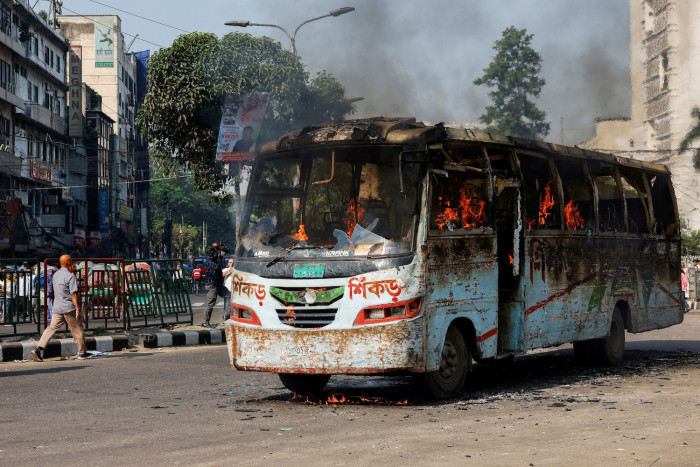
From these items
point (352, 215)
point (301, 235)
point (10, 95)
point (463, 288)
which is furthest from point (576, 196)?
point (10, 95)

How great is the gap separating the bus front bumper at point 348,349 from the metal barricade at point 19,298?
8.90 metres

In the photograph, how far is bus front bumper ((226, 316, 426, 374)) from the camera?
8828 millimetres

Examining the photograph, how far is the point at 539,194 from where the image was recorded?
36.8 feet

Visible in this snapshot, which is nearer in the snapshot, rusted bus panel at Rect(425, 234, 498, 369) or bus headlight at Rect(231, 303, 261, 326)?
rusted bus panel at Rect(425, 234, 498, 369)

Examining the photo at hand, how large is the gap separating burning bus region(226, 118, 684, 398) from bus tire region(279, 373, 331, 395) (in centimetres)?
2

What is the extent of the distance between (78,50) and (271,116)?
162 ft

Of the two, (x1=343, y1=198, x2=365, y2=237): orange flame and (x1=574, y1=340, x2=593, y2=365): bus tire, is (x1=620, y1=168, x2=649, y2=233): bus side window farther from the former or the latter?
(x1=343, y1=198, x2=365, y2=237): orange flame

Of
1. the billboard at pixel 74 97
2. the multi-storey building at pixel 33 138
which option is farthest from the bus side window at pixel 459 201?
the billboard at pixel 74 97

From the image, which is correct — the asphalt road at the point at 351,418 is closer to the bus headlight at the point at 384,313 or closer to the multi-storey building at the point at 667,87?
the bus headlight at the point at 384,313

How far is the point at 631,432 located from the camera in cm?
730

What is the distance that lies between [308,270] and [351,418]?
1474mm

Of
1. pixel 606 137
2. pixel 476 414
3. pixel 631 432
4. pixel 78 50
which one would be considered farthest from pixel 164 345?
pixel 606 137

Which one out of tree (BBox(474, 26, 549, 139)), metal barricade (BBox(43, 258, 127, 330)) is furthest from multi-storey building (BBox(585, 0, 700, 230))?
metal barricade (BBox(43, 258, 127, 330))

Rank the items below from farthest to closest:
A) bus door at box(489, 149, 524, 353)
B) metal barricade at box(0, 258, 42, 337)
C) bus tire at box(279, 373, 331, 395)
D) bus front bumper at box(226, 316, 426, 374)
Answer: metal barricade at box(0, 258, 42, 337) → bus door at box(489, 149, 524, 353) → bus tire at box(279, 373, 331, 395) → bus front bumper at box(226, 316, 426, 374)
